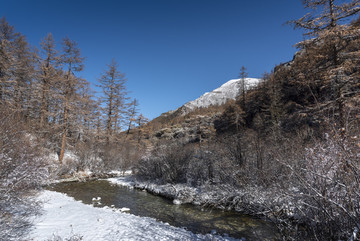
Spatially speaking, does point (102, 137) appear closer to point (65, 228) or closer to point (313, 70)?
point (65, 228)

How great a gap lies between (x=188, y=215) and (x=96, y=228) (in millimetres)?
3952

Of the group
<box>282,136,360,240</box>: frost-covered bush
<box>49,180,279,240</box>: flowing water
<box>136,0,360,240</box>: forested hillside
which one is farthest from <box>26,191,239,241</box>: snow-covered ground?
<box>282,136,360,240</box>: frost-covered bush

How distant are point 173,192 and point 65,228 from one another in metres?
6.66

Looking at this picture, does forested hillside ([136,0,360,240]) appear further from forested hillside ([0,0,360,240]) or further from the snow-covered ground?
the snow-covered ground

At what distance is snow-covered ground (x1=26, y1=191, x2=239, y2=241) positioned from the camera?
4.98 metres

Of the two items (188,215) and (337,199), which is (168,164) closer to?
(188,215)

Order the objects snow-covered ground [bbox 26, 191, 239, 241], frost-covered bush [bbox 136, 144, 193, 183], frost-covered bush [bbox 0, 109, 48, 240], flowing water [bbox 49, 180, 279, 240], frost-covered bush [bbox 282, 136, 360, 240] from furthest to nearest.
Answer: frost-covered bush [bbox 136, 144, 193, 183]
flowing water [bbox 49, 180, 279, 240]
snow-covered ground [bbox 26, 191, 239, 241]
frost-covered bush [bbox 0, 109, 48, 240]
frost-covered bush [bbox 282, 136, 360, 240]

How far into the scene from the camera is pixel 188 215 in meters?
8.03

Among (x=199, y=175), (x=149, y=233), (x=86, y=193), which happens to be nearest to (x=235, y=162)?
(x=199, y=175)

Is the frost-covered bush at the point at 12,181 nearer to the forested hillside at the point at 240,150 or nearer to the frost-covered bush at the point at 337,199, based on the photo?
the forested hillside at the point at 240,150

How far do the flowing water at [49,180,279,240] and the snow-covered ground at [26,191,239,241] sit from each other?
99cm

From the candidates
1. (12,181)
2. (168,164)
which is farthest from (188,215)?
(12,181)

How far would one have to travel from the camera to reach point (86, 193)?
11422 mm

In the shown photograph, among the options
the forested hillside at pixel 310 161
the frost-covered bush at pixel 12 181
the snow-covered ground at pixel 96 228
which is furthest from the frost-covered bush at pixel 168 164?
the frost-covered bush at pixel 12 181
